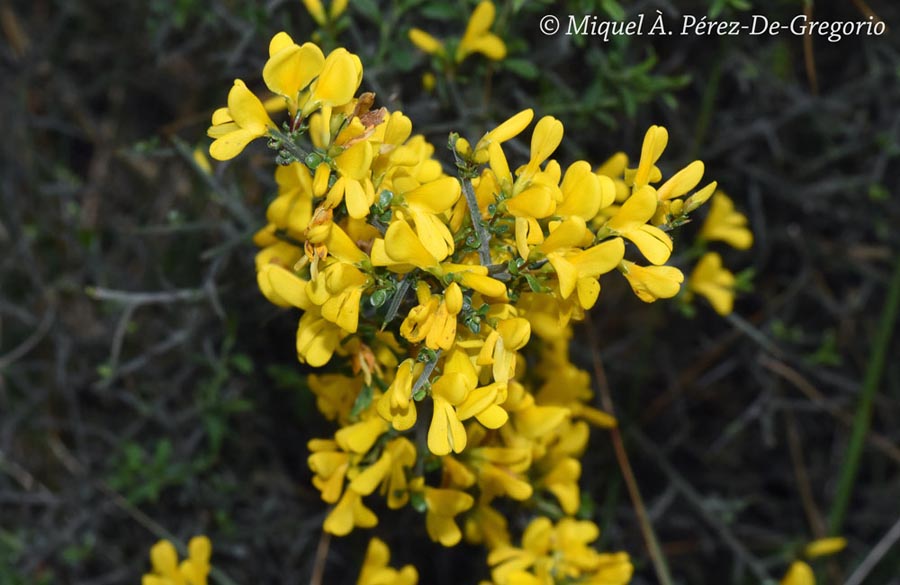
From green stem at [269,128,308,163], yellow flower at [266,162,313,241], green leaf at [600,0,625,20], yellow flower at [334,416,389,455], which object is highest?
green leaf at [600,0,625,20]

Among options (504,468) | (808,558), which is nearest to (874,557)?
(808,558)

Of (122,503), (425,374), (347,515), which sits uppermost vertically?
(425,374)

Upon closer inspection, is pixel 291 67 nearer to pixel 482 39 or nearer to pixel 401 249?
pixel 401 249

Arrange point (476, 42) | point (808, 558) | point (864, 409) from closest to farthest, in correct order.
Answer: point (476, 42), point (864, 409), point (808, 558)

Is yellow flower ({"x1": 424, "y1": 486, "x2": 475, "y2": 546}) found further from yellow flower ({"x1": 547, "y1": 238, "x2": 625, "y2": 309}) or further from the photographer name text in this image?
the photographer name text

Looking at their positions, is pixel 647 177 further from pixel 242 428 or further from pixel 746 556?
pixel 242 428

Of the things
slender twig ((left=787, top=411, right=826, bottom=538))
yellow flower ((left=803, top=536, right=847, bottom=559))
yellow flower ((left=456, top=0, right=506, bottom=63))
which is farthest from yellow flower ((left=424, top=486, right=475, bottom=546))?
slender twig ((left=787, top=411, right=826, bottom=538))
